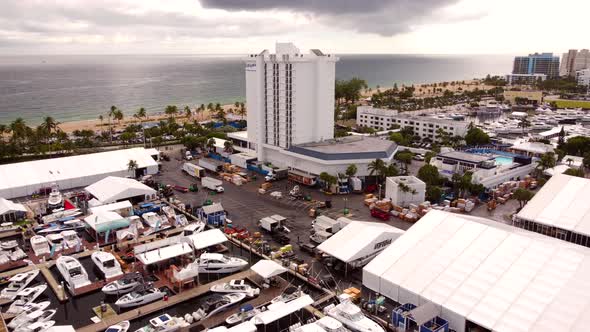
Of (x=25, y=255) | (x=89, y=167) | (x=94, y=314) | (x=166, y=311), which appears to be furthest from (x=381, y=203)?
(x=89, y=167)

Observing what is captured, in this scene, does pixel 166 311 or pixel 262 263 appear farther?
pixel 262 263

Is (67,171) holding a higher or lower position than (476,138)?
lower

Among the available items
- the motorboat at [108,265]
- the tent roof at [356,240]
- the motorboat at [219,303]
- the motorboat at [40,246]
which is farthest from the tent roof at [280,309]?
the motorboat at [40,246]

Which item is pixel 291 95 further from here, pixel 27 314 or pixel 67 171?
pixel 27 314

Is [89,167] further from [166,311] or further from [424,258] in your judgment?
[424,258]

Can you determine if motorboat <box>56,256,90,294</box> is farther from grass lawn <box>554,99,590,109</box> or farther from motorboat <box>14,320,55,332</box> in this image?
grass lawn <box>554,99,590,109</box>

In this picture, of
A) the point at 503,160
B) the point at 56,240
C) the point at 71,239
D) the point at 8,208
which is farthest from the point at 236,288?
the point at 503,160

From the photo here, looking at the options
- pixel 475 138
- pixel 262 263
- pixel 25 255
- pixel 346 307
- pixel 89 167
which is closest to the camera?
pixel 346 307
